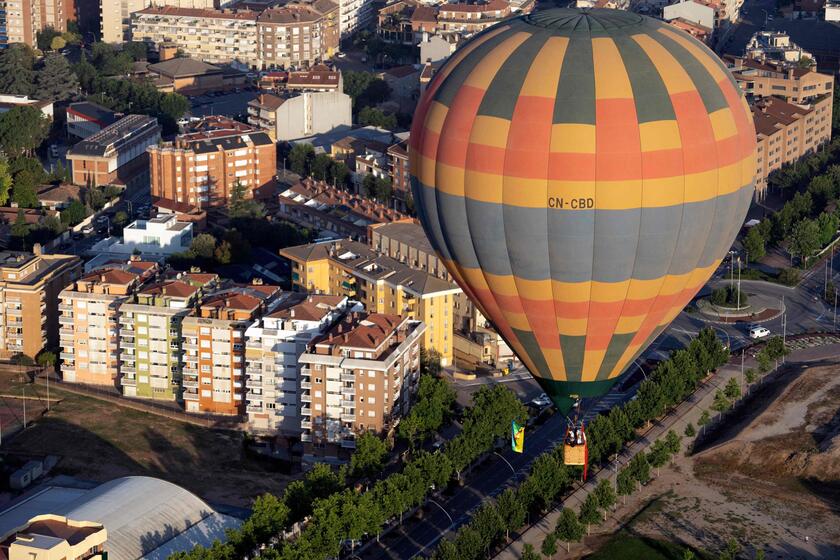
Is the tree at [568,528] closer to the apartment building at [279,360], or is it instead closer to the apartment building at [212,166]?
the apartment building at [279,360]

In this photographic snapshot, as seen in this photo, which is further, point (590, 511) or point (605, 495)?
point (605, 495)

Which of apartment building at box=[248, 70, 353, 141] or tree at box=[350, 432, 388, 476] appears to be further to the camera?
apartment building at box=[248, 70, 353, 141]

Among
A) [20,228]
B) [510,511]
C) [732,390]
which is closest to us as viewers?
[510,511]

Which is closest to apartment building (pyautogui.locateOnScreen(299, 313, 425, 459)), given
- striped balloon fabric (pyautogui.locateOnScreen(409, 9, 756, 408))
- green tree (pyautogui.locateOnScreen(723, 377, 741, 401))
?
green tree (pyautogui.locateOnScreen(723, 377, 741, 401))

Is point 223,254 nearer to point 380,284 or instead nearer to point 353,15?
point 380,284

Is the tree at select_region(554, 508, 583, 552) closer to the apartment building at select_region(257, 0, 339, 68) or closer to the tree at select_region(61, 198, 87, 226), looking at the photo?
the tree at select_region(61, 198, 87, 226)

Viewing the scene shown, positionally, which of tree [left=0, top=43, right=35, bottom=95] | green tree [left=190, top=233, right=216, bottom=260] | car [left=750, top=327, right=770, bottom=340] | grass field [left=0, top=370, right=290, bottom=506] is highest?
tree [left=0, top=43, right=35, bottom=95]

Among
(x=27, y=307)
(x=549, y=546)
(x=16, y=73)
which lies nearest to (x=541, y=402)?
(x=549, y=546)

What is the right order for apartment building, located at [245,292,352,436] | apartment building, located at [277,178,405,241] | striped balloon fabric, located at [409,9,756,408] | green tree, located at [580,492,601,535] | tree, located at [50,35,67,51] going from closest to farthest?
striped balloon fabric, located at [409,9,756,408], green tree, located at [580,492,601,535], apartment building, located at [245,292,352,436], apartment building, located at [277,178,405,241], tree, located at [50,35,67,51]
